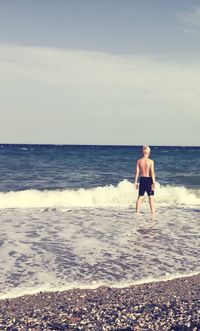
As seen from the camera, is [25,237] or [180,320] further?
[25,237]

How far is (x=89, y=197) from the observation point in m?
18.9

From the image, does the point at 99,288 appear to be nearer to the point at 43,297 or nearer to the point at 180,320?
the point at 43,297

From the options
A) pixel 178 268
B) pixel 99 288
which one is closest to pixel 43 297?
pixel 99 288

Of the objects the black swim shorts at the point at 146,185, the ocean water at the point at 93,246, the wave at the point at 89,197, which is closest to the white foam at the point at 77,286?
the ocean water at the point at 93,246

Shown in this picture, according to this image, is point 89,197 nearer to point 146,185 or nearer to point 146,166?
point 146,185

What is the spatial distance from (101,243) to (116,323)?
4363mm

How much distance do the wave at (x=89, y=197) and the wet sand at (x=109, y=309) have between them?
1090cm

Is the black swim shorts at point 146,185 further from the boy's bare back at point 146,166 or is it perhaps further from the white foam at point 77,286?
the white foam at point 77,286

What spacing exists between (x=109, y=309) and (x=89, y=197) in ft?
A: 45.2

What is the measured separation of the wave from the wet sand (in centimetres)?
1090

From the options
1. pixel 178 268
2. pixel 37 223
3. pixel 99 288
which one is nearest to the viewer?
pixel 99 288

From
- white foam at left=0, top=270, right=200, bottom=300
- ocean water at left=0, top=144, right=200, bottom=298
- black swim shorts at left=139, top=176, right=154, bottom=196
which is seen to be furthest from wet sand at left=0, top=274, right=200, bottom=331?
black swim shorts at left=139, top=176, right=154, bottom=196

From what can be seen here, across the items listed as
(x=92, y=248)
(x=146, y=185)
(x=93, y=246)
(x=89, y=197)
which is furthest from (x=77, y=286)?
(x=89, y=197)

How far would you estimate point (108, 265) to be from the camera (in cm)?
725
